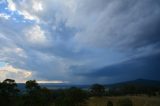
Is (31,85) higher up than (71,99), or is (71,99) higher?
(31,85)

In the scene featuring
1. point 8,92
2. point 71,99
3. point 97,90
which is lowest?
point 71,99

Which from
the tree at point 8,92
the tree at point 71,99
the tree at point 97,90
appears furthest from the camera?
the tree at point 97,90

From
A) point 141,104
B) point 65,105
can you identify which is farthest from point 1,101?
point 141,104

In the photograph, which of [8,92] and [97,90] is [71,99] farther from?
[97,90]

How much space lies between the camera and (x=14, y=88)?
70875 mm

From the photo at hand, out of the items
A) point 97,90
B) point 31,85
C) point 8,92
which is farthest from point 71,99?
point 97,90

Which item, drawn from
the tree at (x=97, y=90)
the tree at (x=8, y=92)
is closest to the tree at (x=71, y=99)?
the tree at (x=8, y=92)

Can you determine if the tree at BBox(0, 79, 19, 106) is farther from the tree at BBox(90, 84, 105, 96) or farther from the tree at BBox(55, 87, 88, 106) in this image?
the tree at BBox(90, 84, 105, 96)

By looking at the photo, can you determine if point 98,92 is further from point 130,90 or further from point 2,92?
point 2,92

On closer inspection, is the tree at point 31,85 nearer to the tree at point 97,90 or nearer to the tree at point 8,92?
the tree at point 8,92

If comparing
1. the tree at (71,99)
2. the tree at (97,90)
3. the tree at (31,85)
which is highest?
the tree at (97,90)

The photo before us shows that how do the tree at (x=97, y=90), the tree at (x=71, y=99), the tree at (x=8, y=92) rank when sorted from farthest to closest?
the tree at (x=97, y=90)
the tree at (x=71, y=99)
the tree at (x=8, y=92)

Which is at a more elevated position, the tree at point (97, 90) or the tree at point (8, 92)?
the tree at point (97, 90)

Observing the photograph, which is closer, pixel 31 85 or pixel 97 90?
pixel 31 85
